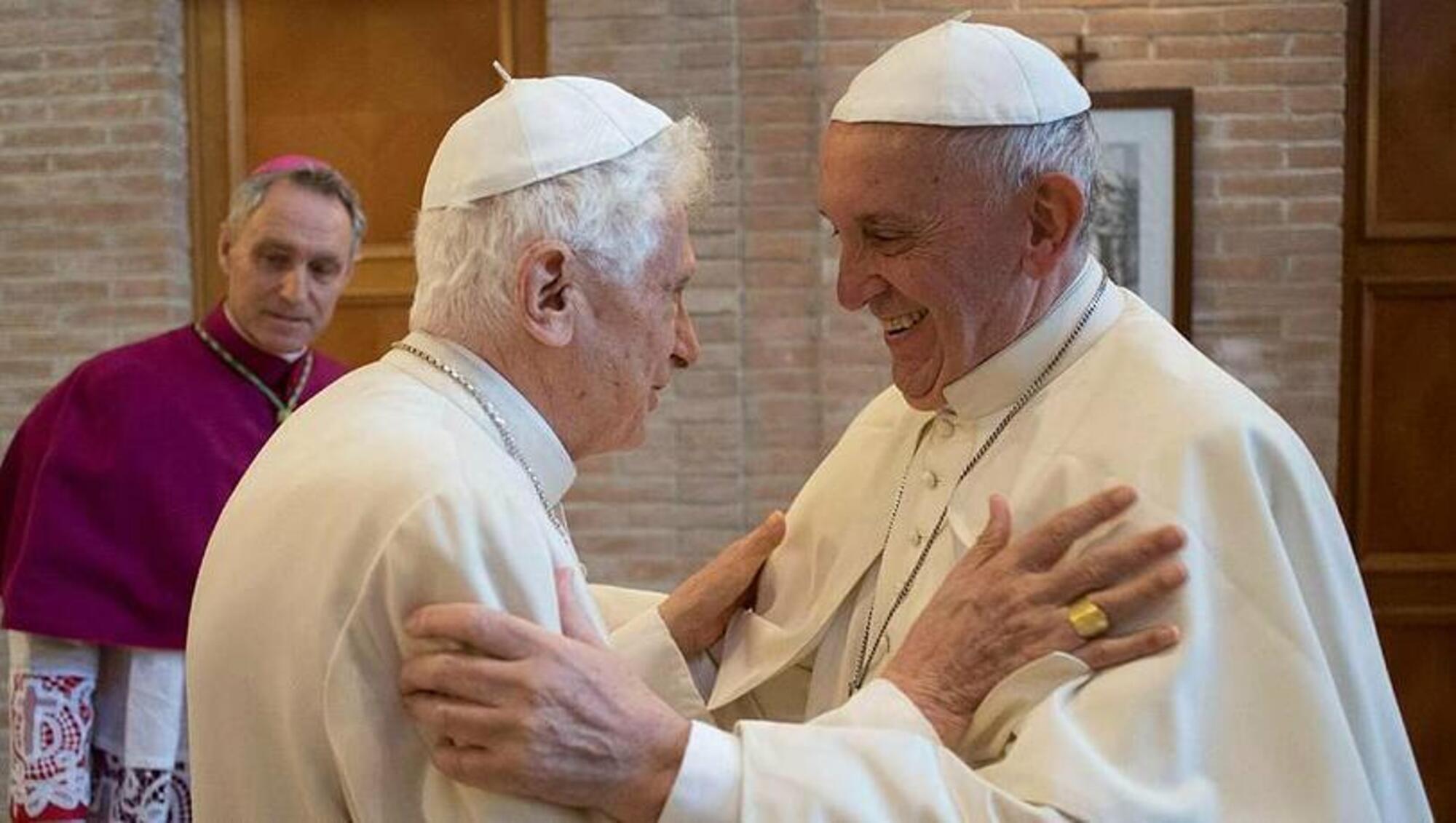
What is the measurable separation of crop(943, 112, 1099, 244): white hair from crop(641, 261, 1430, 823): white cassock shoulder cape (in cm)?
16

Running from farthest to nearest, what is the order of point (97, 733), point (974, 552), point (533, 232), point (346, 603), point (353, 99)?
point (353, 99)
point (97, 733)
point (974, 552)
point (533, 232)
point (346, 603)

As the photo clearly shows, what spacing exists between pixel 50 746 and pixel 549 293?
6.43 feet

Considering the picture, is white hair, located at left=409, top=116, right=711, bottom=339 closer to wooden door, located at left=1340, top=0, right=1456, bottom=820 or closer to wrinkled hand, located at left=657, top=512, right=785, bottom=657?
wrinkled hand, located at left=657, top=512, right=785, bottom=657

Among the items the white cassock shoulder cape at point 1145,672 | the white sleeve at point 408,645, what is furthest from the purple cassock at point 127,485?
the white sleeve at point 408,645

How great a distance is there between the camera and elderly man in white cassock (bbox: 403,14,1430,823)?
1570 millimetres

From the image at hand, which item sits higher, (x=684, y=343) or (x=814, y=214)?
(x=814, y=214)

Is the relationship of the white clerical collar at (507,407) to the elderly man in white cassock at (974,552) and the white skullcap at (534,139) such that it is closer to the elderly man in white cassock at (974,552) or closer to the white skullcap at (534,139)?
the white skullcap at (534,139)

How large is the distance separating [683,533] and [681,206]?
3473mm

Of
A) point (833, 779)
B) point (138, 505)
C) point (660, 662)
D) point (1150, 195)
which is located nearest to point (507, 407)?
point (833, 779)

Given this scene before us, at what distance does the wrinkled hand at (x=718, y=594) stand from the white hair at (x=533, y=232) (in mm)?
695

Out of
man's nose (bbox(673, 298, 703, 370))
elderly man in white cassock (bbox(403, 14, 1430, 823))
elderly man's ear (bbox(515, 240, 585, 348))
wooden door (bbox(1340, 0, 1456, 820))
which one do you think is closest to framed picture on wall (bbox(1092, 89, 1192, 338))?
wooden door (bbox(1340, 0, 1456, 820))

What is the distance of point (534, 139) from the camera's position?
63.1 inches

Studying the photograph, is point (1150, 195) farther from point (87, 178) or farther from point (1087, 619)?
point (87, 178)

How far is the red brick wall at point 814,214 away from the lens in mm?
4812
